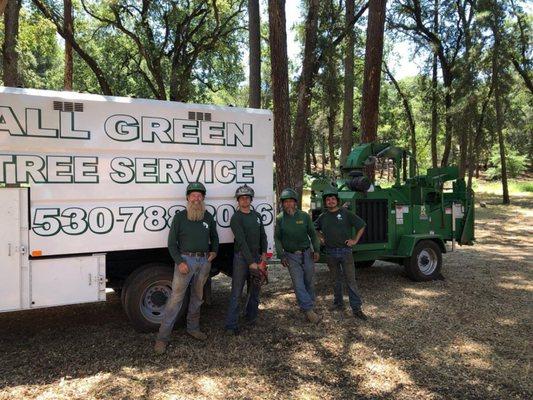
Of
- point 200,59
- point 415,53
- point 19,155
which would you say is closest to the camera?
point 19,155

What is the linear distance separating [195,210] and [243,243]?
0.72m

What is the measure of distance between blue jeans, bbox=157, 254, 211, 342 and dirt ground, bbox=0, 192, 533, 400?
0.28 meters

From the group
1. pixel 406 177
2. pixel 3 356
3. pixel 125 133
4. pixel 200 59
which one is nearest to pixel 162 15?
pixel 200 59

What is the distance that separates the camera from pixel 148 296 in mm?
5812

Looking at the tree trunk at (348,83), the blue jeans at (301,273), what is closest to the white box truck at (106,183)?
the blue jeans at (301,273)

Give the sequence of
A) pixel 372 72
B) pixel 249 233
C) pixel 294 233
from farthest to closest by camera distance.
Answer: pixel 372 72, pixel 294 233, pixel 249 233

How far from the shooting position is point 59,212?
16.8 feet

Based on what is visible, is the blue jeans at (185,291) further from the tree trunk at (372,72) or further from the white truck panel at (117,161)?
the tree trunk at (372,72)

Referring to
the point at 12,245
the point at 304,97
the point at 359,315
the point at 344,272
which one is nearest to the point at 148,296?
the point at 12,245

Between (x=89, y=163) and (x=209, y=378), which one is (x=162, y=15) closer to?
(x=89, y=163)

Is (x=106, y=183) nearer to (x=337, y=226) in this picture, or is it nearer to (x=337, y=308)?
(x=337, y=226)

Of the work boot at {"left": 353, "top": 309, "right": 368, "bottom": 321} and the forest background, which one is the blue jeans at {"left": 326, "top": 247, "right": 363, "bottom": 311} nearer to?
the work boot at {"left": 353, "top": 309, "right": 368, "bottom": 321}

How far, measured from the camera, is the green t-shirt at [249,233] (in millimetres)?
5660

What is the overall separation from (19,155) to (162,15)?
60.7 ft
